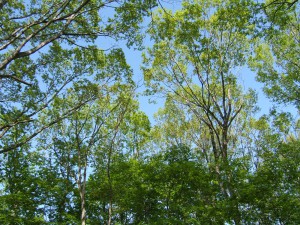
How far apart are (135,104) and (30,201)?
26.1 ft

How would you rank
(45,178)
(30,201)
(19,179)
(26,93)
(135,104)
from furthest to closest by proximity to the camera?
(135,104)
(45,178)
(19,179)
(30,201)
(26,93)

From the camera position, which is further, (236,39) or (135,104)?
(135,104)

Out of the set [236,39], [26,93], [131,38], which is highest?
[236,39]

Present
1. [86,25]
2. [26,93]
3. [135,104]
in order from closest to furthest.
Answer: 1. [86,25]
2. [26,93]
3. [135,104]

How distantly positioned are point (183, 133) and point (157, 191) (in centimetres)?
854

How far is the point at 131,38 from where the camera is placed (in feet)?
33.5

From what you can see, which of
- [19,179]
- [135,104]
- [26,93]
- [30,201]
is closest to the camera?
[26,93]

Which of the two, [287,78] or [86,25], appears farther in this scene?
[287,78]

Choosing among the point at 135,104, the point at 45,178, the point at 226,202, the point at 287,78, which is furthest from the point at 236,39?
the point at 45,178

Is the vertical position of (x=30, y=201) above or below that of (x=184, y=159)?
below

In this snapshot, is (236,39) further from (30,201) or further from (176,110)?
(30,201)

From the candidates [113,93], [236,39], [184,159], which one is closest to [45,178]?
[113,93]

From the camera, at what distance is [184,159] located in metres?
14.9

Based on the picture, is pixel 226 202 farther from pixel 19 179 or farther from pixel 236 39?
pixel 19 179
